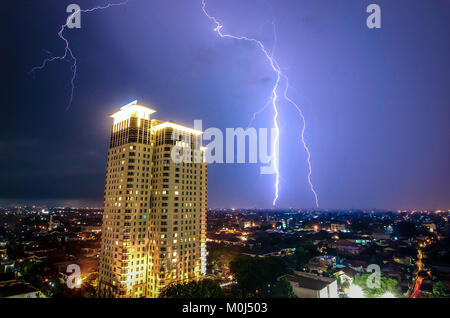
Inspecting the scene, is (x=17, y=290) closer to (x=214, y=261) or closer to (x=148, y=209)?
(x=148, y=209)

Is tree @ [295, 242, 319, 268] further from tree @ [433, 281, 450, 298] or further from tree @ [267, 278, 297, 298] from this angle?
tree @ [433, 281, 450, 298]

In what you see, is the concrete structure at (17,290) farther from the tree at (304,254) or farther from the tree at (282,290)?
the tree at (304,254)

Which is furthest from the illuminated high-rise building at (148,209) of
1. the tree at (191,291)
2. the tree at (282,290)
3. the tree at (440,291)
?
the tree at (440,291)

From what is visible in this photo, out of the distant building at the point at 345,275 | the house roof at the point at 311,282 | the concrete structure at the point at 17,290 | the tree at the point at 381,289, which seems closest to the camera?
the concrete structure at the point at 17,290

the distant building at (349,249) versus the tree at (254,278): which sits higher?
the tree at (254,278)
